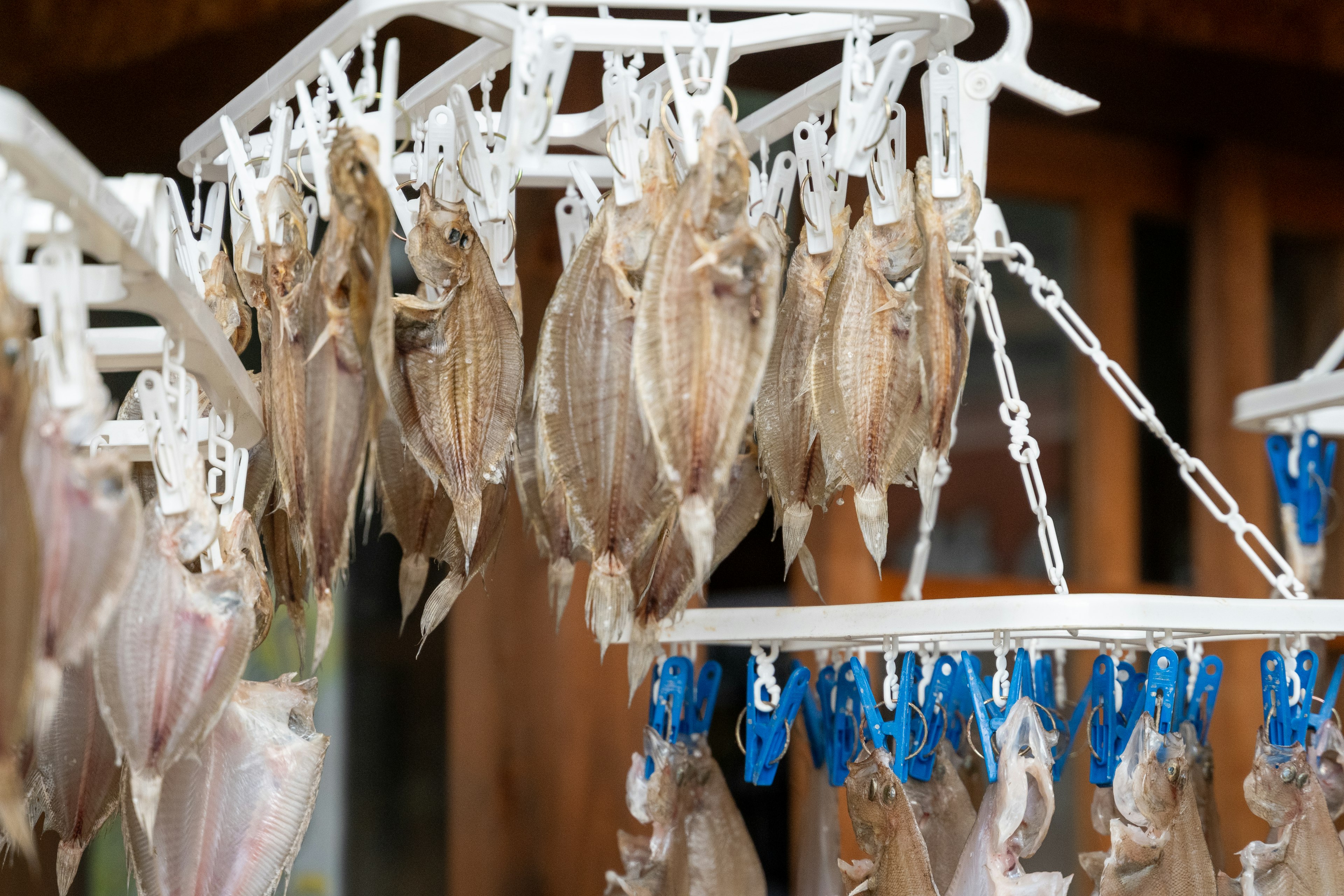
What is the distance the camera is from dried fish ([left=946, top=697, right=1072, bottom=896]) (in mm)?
1496

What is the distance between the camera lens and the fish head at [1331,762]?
5.70 ft

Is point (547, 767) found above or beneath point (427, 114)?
beneath

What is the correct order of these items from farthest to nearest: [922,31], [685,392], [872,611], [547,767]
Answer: [547,767], [872,611], [922,31], [685,392]

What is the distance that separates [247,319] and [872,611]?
78cm

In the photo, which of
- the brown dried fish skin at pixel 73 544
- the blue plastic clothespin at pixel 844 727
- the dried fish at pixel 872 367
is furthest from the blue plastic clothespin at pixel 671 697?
the brown dried fish skin at pixel 73 544

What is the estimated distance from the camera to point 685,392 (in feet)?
3.61

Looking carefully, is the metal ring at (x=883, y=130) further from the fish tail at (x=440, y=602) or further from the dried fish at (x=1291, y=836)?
the dried fish at (x=1291, y=836)

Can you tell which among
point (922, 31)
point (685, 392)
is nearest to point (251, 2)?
point (922, 31)

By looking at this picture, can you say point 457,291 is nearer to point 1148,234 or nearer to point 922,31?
point 922,31

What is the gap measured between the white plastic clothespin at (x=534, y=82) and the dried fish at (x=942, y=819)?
3.08 feet

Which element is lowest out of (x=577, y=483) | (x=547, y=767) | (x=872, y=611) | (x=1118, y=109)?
(x=547, y=767)

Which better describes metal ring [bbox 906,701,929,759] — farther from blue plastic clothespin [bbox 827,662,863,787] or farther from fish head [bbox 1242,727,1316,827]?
fish head [bbox 1242,727,1316,827]

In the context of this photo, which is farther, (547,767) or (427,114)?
(547,767)

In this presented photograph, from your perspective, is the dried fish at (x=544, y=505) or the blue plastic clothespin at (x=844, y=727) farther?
the blue plastic clothespin at (x=844, y=727)
